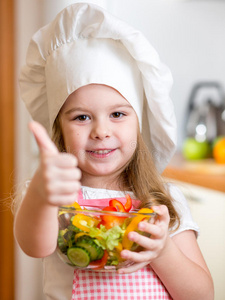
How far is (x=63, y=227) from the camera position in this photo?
0.59 m

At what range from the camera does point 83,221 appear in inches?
22.5

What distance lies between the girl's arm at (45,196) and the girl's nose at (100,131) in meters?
0.18

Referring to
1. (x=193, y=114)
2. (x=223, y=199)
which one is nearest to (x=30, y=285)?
(x=223, y=199)

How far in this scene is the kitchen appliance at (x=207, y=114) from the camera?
1734mm

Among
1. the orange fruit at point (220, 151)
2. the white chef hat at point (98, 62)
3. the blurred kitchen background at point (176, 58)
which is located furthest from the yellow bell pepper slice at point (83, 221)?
the orange fruit at point (220, 151)

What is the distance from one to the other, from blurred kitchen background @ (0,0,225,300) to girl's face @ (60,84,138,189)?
2.31ft

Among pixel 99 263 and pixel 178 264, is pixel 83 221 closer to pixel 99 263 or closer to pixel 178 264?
pixel 99 263

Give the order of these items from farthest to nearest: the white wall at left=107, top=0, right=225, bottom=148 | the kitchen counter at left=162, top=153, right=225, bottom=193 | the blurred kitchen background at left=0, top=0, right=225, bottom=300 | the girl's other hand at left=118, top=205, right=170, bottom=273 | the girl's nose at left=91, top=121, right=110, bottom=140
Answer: the white wall at left=107, top=0, right=225, bottom=148 < the blurred kitchen background at left=0, top=0, right=225, bottom=300 < the kitchen counter at left=162, top=153, right=225, bottom=193 < the girl's nose at left=91, top=121, right=110, bottom=140 < the girl's other hand at left=118, top=205, right=170, bottom=273

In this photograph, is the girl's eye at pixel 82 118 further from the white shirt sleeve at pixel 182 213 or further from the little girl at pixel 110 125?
the white shirt sleeve at pixel 182 213

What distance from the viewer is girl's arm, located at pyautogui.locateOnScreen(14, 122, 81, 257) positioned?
449 millimetres

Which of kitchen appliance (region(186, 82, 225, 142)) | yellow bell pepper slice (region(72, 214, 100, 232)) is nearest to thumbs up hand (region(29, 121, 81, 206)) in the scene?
yellow bell pepper slice (region(72, 214, 100, 232))

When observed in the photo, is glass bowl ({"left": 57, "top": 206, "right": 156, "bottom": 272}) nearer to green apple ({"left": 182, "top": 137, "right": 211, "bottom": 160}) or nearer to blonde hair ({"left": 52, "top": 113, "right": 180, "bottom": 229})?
blonde hair ({"left": 52, "top": 113, "right": 180, "bottom": 229})

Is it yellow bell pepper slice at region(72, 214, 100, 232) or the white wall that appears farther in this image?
the white wall

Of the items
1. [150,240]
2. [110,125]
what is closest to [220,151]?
Result: [110,125]
